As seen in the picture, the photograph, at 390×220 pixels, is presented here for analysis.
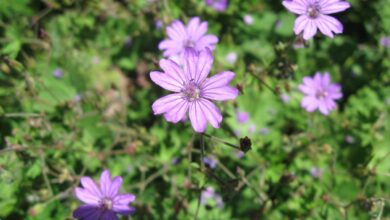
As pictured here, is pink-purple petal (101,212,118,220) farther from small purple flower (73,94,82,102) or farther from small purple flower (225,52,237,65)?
small purple flower (225,52,237,65)

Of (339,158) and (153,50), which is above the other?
(153,50)

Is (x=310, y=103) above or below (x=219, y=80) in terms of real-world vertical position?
above

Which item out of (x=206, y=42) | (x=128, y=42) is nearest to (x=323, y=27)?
(x=206, y=42)

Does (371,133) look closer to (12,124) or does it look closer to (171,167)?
(171,167)

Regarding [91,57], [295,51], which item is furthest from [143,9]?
[295,51]

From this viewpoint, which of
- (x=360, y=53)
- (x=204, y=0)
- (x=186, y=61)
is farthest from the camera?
(x=360, y=53)

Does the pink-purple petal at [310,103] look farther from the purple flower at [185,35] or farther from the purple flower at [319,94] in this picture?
the purple flower at [185,35]

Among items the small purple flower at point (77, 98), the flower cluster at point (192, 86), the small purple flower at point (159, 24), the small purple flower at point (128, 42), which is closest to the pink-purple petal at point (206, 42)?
the flower cluster at point (192, 86)

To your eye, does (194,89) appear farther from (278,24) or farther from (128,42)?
(278,24)
